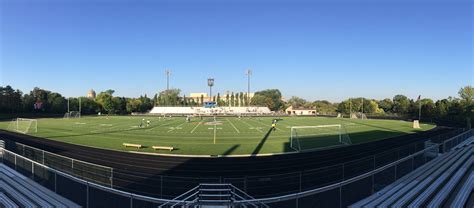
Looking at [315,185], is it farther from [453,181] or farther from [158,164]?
[158,164]

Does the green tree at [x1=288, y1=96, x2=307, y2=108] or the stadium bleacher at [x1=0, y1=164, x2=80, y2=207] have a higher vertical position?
the green tree at [x1=288, y1=96, x2=307, y2=108]

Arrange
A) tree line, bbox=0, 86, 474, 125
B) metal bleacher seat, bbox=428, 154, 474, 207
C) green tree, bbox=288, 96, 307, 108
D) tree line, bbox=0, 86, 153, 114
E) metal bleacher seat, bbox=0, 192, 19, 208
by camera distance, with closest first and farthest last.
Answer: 1. metal bleacher seat, bbox=0, 192, 19, 208
2. metal bleacher seat, bbox=428, 154, 474, 207
3. tree line, bbox=0, 86, 474, 125
4. tree line, bbox=0, 86, 153, 114
5. green tree, bbox=288, 96, 307, 108

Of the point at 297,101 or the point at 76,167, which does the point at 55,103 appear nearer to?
the point at 76,167

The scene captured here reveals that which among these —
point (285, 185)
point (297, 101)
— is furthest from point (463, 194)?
point (297, 101)

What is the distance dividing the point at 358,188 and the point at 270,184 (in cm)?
386

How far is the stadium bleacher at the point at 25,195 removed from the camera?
23.6 feet

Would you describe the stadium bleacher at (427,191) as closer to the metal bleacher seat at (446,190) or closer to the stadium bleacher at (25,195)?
the metal bleacher seat at (446,190)

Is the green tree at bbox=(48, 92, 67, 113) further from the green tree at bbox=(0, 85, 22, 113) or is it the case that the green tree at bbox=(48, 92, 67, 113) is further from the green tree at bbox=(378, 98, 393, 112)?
the green tree at bbox=(378, 98, 393, 112)

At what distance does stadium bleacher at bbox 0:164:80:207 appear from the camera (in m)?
7.18

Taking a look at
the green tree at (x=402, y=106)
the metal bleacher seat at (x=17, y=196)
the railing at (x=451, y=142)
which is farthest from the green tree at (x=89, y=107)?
the green tree at (x=402, y=106)

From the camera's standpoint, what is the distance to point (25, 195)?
805 centimetres

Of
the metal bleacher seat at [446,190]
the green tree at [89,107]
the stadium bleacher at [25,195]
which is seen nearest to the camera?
the stadium bleacher at [25,195]

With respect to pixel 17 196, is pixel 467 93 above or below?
above

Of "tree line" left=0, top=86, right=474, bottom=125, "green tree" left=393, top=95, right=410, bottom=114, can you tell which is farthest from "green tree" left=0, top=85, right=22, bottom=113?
"green tree" left=393, top=95, right=410, bottom=114
